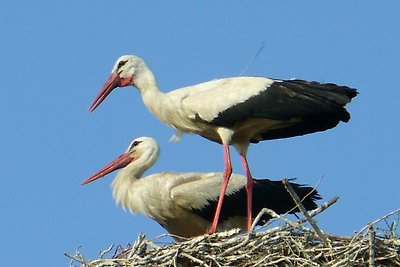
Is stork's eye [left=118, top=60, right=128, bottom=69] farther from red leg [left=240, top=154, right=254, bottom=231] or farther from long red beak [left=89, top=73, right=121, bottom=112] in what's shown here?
red leg [left=240, top=154, right=254, bottom=231]

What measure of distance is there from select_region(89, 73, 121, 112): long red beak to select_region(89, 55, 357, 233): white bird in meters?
0.42

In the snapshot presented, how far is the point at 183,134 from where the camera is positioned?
51.9ft

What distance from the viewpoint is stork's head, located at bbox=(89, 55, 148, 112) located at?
53.3ft

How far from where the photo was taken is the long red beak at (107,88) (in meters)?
16.4

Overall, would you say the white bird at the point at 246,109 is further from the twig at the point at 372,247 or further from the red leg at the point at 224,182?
the twig at the point at 372,247

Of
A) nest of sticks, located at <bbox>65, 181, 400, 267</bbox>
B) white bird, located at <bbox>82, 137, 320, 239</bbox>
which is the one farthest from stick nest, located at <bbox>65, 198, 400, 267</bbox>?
white bird, located at <bbox>82, 137, 320, 239</bbox>

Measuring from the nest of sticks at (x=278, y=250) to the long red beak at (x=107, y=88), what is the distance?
9.91 ft

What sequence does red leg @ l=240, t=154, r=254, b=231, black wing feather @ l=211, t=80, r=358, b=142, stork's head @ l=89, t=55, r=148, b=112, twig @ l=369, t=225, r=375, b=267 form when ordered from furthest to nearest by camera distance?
stork's head @ l=89, t=55, r=148, b=112
red leg @ l=240, t=154, r=254, b=231
black wing feather @ l=211, t=80, r=358, b=142
twig @ l=369, t=225, r=375, b=267

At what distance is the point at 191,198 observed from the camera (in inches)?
645

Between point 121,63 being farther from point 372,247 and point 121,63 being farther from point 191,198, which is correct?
point 372,247

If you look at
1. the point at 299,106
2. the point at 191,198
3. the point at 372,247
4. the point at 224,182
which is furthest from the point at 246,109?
the point at 372,247

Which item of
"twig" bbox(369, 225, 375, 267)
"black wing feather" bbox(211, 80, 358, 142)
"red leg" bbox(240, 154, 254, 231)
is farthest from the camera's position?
"red leg" bbox(240, 154, 254, 231)

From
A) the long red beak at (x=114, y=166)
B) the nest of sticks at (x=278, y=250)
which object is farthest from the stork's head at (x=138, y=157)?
the nest of sticks at (x=278, y=250)

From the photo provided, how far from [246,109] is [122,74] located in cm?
164
